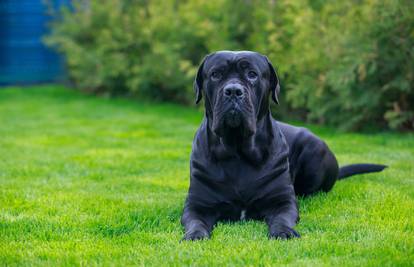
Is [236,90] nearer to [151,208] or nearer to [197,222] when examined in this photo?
[197,222]

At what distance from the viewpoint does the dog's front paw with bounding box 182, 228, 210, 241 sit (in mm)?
3580

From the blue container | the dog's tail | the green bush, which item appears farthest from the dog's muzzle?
the blue container

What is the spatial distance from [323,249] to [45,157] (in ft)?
14.1

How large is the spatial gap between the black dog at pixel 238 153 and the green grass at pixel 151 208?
0.14m

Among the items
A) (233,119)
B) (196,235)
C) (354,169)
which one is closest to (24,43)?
(354,169)

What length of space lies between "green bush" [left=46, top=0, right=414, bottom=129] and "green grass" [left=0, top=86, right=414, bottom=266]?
1.62 feet

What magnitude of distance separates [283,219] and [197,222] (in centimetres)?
52

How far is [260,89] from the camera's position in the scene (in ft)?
13.1

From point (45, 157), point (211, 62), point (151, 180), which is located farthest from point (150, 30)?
point (211, 62)

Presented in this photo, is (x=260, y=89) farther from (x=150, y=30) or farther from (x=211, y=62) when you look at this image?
(x=150, y=30)

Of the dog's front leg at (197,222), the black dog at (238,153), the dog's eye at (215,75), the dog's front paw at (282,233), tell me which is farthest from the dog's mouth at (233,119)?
the dog's front paw at (282,233)

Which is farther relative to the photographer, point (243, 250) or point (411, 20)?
point (411, 20)

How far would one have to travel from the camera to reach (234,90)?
3.74m

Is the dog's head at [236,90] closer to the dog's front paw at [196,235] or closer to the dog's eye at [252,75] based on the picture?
the dog's eye at [252,75]
